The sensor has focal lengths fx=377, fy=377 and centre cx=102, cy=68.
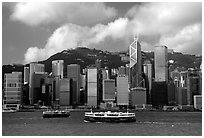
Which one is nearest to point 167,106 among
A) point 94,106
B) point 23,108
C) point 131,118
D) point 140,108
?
point 140,108

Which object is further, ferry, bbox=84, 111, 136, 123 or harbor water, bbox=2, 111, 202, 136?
ferry, bbox=84, 111, 136, 123

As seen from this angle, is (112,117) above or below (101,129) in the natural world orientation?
above

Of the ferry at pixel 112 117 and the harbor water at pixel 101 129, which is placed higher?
the ferry at pixel 112 117

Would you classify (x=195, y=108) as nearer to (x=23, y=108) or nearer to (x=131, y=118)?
(x=23, y=108)

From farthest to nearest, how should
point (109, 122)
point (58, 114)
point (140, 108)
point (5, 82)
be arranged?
point (140, 108) < point (5, 82) < point (58, 114) < point (109, 122)

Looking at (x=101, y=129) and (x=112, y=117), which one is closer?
(x=101, y=129)

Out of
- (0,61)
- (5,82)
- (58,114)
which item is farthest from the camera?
(5,82)

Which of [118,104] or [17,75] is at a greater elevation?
[17,75]

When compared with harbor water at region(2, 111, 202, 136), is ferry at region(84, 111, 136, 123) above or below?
above

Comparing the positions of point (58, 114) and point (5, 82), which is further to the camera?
point (5, 82)

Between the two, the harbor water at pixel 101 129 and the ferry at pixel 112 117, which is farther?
the ferry at pixel 112 117
